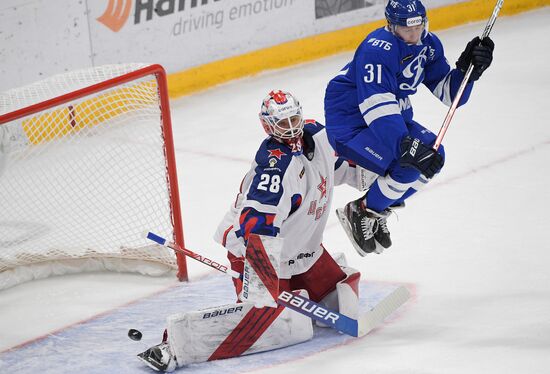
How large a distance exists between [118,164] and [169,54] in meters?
1.91

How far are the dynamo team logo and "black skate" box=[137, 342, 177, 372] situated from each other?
3491mm

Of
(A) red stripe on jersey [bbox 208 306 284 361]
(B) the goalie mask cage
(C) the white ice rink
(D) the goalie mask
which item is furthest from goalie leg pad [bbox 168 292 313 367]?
(B) the goalie mask cage

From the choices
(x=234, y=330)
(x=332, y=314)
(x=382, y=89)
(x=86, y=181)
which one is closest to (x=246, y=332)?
(x=234, y=330)

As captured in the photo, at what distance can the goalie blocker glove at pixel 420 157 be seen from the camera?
3.61m

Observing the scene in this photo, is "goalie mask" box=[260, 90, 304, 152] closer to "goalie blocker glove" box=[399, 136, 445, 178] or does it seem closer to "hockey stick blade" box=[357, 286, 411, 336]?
"goalie blocker glove" box=[399, 136, 445, 178]

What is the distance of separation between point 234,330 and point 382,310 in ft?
1.84

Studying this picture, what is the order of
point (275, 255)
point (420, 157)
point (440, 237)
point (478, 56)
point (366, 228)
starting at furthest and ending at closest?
point (440, 237)
point (366, 228)
point (478, 56)
point (420, 157)
point (275, 255)

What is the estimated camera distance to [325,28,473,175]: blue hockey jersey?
3703mm

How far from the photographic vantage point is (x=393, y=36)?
3.79m

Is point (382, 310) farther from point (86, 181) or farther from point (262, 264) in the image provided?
point (86, 181)

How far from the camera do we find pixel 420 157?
3609 mm

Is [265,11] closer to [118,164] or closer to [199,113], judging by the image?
[199,113]

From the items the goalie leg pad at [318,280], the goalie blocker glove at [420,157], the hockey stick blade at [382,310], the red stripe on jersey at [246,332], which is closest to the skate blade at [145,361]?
the red stripe on jersey at [246,332]

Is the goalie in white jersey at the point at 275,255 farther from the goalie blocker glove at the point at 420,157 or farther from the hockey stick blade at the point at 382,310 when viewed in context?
the goalie blocker glove at the point at 420,157
